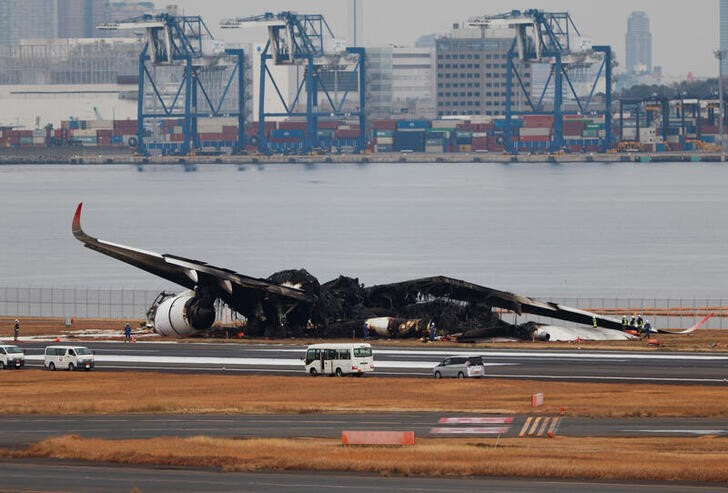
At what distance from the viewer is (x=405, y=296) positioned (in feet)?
242

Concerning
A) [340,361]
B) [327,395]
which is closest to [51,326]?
[340,361]

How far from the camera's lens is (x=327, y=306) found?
7275 centimetres

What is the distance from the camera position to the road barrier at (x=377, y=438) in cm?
3859

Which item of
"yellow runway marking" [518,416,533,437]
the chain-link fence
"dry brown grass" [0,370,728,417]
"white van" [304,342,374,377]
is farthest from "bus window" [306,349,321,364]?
the chain-link fence

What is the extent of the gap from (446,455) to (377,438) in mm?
2616

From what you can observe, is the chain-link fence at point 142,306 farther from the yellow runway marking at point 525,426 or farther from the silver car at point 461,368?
the yellow runway marking at point 525,426

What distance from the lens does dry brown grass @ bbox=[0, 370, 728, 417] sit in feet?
153

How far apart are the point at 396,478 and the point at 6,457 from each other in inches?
399

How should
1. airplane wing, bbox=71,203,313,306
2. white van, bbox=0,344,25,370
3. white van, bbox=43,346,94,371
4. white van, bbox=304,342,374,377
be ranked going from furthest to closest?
airplane wing, bbox=71,203,313,306
white van, bbox=0,344,25,370
white van, bbox=43,346,94,371
white van, bbox=304,342,374,377

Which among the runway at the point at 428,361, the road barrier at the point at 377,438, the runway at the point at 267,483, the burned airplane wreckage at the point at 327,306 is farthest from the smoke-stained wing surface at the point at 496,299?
the runway at the point at 267,483

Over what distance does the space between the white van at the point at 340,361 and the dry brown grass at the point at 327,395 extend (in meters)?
0.74

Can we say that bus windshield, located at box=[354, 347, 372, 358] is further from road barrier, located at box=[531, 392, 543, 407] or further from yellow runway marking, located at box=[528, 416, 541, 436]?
yellow runway marking, located at box=[528, 416, 541, 436]

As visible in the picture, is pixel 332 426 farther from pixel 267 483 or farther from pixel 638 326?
pixel 638 326

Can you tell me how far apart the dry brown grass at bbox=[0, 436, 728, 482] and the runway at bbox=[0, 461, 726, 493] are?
25.7 inches
